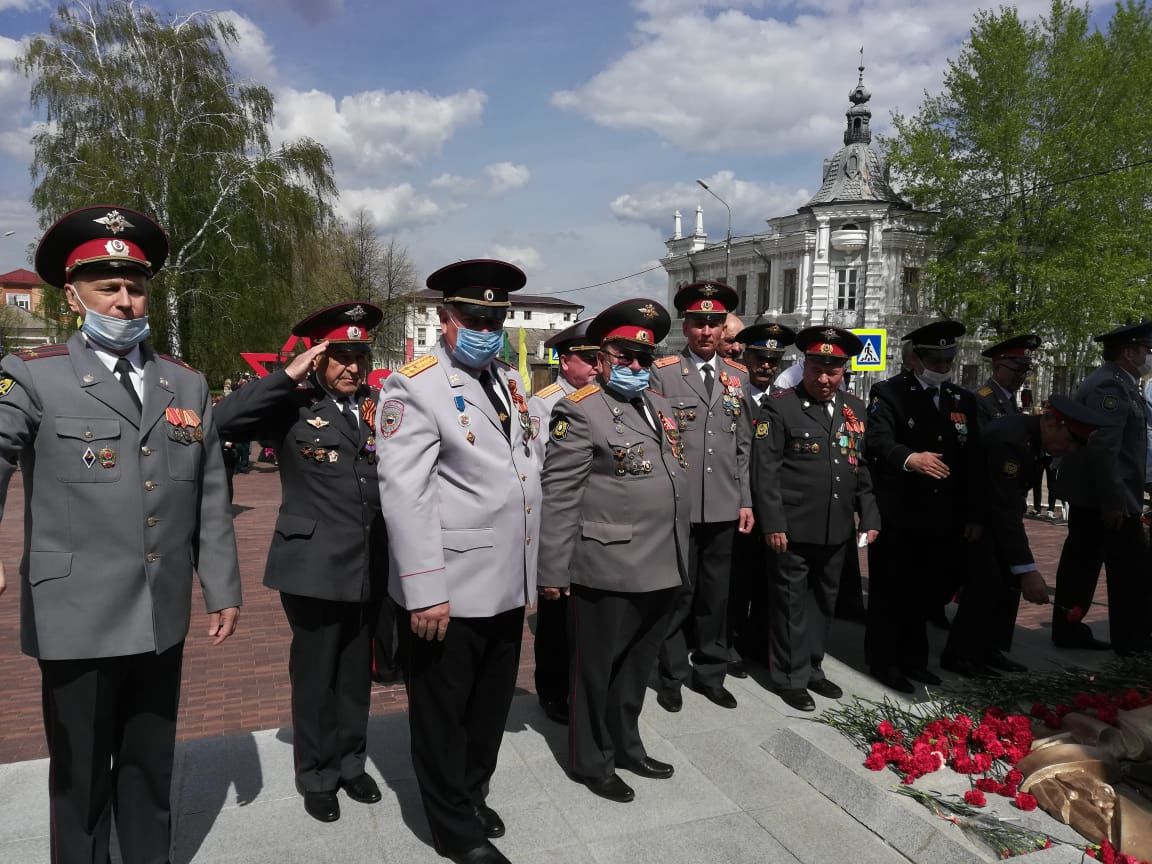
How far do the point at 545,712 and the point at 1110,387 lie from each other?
4498mm

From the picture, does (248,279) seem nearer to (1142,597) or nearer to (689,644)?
(689,644)

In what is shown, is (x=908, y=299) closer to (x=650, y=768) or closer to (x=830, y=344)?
(x=830, y=344)

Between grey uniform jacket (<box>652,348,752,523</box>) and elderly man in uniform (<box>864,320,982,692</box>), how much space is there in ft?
3.20

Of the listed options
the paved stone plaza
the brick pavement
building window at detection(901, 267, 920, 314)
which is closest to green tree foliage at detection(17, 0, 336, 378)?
the brick pavement

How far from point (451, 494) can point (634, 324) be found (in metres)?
1.23

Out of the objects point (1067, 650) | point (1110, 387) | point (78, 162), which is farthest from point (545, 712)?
point (78, 162)

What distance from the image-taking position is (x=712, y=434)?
16.1 ft

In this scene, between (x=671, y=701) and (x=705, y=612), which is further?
(x=705, y=612)

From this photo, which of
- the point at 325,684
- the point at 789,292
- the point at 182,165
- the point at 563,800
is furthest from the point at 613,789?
the point at 789,292

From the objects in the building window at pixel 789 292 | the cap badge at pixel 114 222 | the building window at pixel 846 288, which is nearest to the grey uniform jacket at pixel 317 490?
the cap badge at pixel 114 222

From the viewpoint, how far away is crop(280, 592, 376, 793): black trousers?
3.62 m

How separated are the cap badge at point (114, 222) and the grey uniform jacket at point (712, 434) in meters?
2.86

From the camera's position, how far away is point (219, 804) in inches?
144

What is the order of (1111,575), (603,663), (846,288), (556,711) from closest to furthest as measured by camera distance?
(603,663) < (556,711) < (1111,575) < (846,288)
